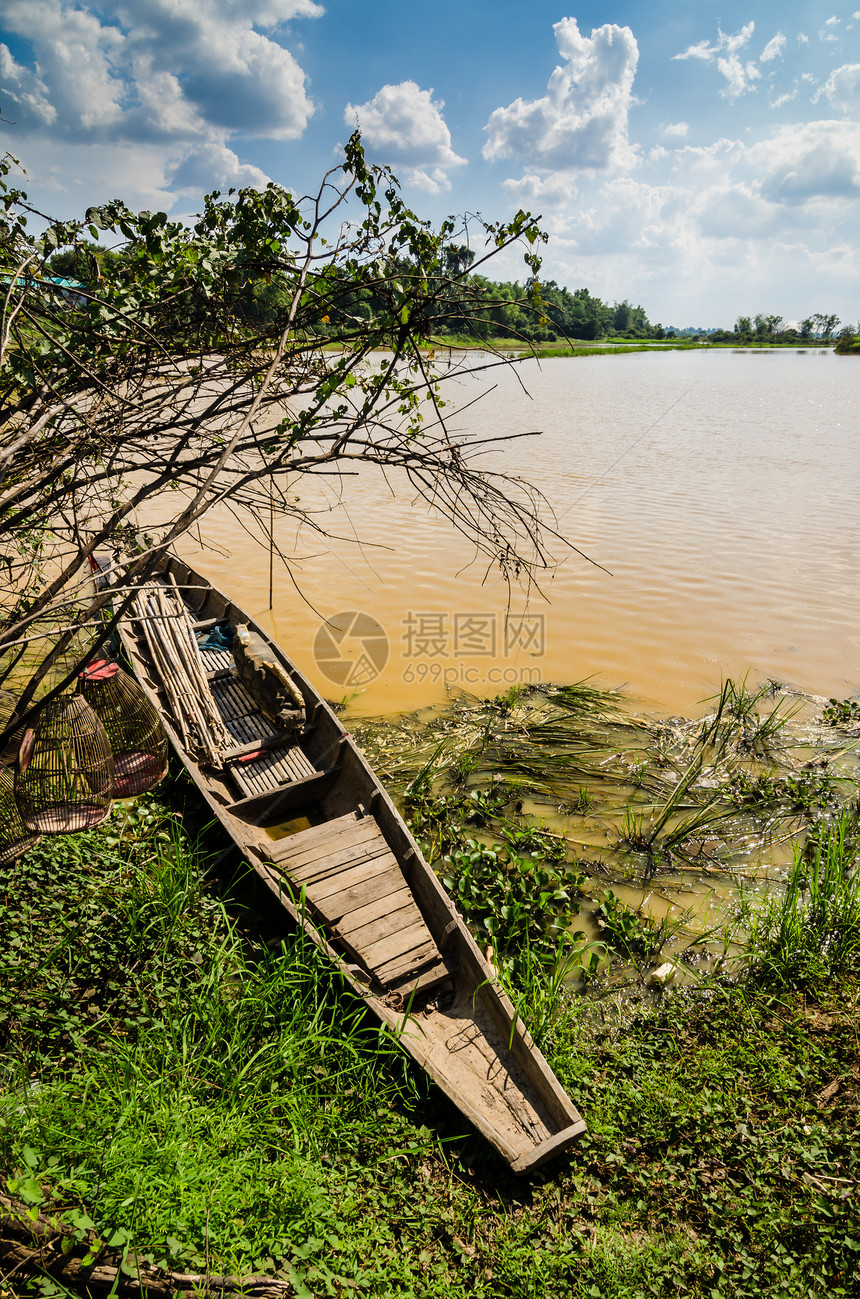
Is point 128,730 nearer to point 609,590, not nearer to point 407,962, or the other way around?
point 407,962

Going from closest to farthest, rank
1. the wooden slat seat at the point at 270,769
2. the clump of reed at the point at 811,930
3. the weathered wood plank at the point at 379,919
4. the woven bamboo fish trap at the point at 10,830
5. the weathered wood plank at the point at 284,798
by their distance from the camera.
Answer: the woven bamboo fish trap at the point at 10,830 < the weathered wood plank at the point at 379,919 < the clump of reed at the point at 811,930 < the weathered wood plank at the point at 284,798 < the wooden slat seat at the point at 270,769

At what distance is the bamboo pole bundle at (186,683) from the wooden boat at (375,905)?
9 cm

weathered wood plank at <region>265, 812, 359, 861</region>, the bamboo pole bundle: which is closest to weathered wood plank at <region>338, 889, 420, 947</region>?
weathered wood plank at <region>265, 812, 359, 861</region>

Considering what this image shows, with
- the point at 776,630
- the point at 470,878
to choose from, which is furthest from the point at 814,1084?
the point at 776,630

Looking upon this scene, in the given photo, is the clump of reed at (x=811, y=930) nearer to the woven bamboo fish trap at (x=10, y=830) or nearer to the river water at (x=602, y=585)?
the river water at (x=602, y=585)

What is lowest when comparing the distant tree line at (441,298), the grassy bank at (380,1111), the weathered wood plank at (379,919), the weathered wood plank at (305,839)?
the grassy bank at (380,1111)

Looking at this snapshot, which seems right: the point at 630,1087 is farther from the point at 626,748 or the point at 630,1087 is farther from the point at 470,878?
the point at 626,748

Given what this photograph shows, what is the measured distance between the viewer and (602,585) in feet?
30.1

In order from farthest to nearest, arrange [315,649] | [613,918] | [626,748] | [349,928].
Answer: [315,649] → [626,748] → [613,918] → [349,928]

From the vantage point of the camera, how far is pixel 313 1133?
113 inches

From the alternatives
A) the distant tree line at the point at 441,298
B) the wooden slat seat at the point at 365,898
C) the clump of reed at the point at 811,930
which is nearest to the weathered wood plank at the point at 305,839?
the wooden slat seat at the point at 365,898

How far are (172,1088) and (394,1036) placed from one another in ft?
3.34

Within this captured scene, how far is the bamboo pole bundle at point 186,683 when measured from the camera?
16.7ft

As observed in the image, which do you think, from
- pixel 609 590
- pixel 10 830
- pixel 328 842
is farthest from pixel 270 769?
pixel 609 590
